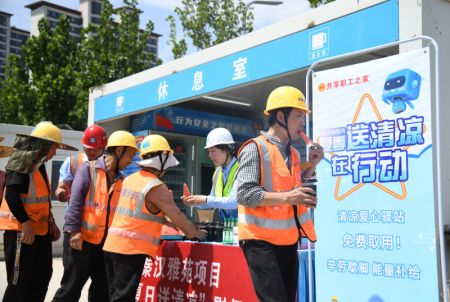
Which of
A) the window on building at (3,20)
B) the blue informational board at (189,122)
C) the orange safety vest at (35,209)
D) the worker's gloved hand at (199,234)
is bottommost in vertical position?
the worker's gloved hand at (199,234)

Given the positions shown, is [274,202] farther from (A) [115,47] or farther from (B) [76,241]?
(A) [115,47]

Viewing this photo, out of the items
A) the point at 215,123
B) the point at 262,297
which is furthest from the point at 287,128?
the point at 215,123

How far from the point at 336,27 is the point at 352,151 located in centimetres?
159

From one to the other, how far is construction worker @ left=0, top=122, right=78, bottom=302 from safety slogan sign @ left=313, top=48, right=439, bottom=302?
2344mm

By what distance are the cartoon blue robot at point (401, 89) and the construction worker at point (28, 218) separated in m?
2.85

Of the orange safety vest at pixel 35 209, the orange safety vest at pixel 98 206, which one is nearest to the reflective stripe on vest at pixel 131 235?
the orange safety vest at pixel 98 206

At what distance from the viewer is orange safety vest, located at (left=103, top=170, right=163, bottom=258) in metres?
3.71

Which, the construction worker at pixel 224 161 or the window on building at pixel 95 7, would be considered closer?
the construction worker at pixel 224 161

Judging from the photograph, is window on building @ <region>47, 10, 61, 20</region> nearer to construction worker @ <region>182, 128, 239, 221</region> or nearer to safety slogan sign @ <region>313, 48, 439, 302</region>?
construction worker @ <region>182, 128, 239, 221</region>

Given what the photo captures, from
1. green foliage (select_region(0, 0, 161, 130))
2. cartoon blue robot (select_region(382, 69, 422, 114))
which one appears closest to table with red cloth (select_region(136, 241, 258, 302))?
cartoon blue robot (select_region(382, 69, 422, 114))

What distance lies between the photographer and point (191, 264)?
4324mm

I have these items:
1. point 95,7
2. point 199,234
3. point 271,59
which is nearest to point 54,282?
point 199,234

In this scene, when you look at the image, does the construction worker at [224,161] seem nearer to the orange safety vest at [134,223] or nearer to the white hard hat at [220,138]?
the white hard hat at [220,138]

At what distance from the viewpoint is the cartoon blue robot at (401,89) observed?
3.59 meters
